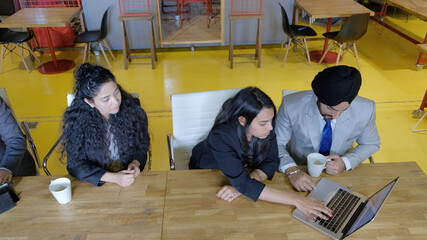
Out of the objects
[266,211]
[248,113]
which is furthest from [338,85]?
[266,211]

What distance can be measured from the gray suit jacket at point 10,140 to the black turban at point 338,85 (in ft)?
6.05

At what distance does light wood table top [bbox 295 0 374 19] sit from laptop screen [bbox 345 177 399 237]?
3.43 m

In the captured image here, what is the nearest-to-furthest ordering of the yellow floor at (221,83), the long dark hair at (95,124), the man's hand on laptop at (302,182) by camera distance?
the man's hand on laptop at (302,182) < the long dark hair at (95,124) < the yellow floor at (221,83)

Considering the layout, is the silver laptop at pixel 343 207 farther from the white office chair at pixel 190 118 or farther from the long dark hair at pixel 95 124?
the long dark hair at pixel 95 124

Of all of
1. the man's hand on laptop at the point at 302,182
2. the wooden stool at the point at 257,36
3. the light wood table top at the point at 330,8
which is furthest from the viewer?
the wooden stool at the point at 257,36

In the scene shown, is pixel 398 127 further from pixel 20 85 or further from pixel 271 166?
pixel 20 85

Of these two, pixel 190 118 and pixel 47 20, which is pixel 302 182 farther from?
pixel 47 20

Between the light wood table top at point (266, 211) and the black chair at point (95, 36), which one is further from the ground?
the light wood table top at point (266, 211)

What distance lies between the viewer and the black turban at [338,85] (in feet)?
5.74

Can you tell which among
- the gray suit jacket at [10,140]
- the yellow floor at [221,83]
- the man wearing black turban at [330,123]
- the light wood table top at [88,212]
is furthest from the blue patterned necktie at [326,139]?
the gray suit jacket at [10,140]

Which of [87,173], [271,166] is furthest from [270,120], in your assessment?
[87,173]

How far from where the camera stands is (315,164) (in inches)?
68.8

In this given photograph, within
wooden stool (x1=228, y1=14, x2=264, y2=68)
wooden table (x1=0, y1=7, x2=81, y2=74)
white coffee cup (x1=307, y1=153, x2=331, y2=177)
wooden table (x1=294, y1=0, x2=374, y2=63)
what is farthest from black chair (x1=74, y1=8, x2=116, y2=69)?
white coffee cup (x1=307, y1=153, x2=331, y2=177)

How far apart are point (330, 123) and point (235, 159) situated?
702 millimetres
